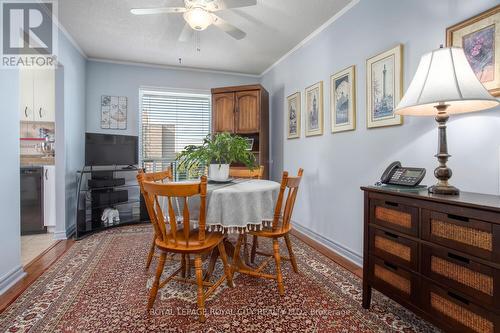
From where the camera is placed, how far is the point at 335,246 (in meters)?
2.87

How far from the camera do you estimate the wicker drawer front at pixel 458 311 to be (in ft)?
3.63

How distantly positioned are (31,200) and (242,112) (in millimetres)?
3203

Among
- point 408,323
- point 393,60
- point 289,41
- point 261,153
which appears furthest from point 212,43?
point 408,323

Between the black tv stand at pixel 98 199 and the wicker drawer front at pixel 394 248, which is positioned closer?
the wicker drawer front at pixel 394 248

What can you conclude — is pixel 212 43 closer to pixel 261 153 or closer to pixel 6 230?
pixel 261 153

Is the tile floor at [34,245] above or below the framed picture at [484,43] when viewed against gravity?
below

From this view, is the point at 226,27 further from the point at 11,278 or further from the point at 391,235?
the point at 11,278

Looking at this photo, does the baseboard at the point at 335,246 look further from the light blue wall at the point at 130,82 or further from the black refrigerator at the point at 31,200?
the black refrigerator at the point at 31,200

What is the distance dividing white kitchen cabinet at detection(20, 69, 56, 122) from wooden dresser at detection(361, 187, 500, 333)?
4.27 metres

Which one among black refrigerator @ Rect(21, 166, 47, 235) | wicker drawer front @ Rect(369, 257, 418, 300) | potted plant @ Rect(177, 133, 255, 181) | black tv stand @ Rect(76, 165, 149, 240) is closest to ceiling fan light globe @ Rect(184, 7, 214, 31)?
potted plant @ Rect(177, 133, 255, 181)

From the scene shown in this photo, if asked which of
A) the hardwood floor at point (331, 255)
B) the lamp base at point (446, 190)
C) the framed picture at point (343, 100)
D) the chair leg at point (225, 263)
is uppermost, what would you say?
the framed picture at point (343, 100)

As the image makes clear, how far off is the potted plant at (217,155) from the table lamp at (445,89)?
4.05 feet

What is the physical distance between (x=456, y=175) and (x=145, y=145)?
4286mm

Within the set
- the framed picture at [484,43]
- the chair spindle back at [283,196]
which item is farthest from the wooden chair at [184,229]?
the framed picture at [484,43]
